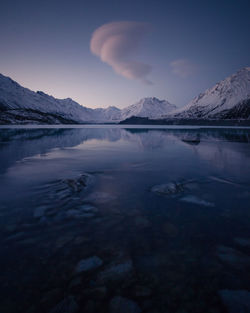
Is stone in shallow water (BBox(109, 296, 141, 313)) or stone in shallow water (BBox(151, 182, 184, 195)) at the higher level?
stone in shallow water (BBox(151, 182, 184, 195))

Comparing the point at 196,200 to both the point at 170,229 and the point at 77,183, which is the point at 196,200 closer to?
the point at 170,229

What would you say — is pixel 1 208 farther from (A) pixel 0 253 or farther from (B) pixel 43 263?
(B) pixel 43 263

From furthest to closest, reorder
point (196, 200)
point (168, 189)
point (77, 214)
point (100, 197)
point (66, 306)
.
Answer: point (168, 189) < point (100, 197) < point (196, 200) < point (77, 214) < point (66, 306)

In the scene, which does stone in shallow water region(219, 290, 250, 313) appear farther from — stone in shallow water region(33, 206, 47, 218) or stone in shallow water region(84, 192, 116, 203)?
stone in shallow water region(33, 206, 47, 218)

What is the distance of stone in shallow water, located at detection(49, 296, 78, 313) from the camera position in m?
3.14

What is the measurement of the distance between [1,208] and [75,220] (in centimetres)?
332

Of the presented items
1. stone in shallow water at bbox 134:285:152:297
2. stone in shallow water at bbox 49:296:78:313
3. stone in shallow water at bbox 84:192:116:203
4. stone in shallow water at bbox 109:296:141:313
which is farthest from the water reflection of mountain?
stone in shallow water at bbox 134:285:152:297

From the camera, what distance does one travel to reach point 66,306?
3219mm

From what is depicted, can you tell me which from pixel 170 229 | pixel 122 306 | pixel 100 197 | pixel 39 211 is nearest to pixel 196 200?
pixel 170 229

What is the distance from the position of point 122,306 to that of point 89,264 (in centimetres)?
129

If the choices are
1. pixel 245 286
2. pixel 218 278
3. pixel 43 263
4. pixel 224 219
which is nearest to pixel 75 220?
pixel 43 263

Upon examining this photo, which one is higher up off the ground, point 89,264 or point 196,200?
point 196,200

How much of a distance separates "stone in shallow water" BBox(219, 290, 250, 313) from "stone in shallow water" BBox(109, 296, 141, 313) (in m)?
1.75

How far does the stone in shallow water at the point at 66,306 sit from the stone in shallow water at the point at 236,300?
9.65ft
